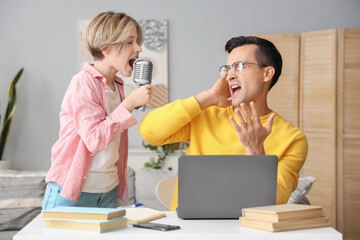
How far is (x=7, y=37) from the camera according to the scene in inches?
212

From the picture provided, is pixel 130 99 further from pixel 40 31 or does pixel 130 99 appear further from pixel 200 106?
pixel 40 31

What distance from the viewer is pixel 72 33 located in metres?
5.38

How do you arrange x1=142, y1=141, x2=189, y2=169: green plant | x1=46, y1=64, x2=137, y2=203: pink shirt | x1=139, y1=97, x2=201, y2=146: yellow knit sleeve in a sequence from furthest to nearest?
1. x1=142, y1=141, x2=189, y2=169: green plant
2. x1=139, y1=97, x2=201, y2=146: yellow knit sleeve
3. x1=46, y1=64, x2=137, y2=203: pink shirt

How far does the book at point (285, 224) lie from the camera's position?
140 centimetres

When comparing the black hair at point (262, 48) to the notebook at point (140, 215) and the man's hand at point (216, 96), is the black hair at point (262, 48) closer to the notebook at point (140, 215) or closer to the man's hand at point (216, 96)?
the man's hand at point (216, 96)

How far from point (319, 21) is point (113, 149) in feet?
13.5

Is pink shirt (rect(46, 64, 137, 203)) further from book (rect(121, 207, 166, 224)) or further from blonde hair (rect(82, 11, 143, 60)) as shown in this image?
book (rect(121, 207, 166, 224))

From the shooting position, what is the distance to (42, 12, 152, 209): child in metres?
1.81

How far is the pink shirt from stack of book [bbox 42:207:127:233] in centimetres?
38

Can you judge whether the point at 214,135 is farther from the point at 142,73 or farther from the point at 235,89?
the point at 142,73

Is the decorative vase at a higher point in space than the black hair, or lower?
lower

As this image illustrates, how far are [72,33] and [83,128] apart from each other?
12.5ft

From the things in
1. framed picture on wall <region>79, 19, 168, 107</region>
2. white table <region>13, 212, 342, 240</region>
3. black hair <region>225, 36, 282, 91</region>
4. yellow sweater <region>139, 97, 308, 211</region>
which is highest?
framed picture on wall <region>79, 19, 168, 107</region>

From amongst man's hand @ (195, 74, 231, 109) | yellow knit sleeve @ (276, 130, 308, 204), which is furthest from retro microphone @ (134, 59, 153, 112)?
yellow knit sleeve @ (276, 130, 308, 204)
